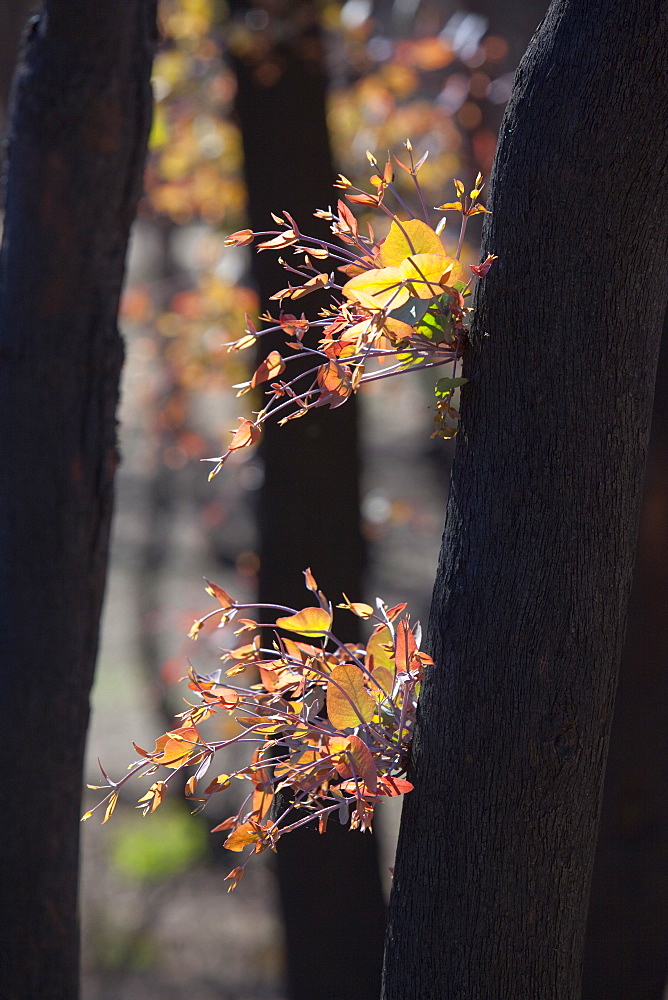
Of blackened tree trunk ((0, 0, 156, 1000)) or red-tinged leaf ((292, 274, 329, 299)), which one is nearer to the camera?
red-tinged leaf ((292, 274, 329, 299))

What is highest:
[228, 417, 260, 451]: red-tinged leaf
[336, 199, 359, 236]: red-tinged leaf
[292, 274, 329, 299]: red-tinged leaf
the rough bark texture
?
[336, 199, 359, 236]: red-tinged leaf

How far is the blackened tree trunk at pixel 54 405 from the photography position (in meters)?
1.75

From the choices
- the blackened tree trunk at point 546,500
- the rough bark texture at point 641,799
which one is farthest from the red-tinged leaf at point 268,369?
the rough bark texture at point 641,799

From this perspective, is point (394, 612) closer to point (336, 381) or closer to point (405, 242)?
point (336, 381)

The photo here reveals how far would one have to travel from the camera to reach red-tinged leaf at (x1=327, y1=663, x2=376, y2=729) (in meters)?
0.98

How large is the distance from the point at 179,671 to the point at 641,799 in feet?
9.98

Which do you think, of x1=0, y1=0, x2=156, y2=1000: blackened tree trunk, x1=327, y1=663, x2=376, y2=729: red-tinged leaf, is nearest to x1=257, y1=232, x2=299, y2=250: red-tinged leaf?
x1=327, y1=663, x2=376, y2=729: red-tinged leaf

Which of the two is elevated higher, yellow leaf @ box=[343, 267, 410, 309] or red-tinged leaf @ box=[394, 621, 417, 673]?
yellow leaf @ box=[343, 267, 410, 309]

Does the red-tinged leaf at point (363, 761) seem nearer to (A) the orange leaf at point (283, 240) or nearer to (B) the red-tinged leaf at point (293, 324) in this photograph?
(B) the red-tinged leaf at point (293, 324)

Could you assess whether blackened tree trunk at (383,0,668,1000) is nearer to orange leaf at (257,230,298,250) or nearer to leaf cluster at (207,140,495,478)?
leaf cluster at (207,140,495,478)

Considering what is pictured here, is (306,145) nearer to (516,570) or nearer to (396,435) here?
(516,570)

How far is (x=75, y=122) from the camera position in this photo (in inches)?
69.4

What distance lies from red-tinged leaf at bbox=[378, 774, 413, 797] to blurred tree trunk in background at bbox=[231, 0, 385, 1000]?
6.34 feet

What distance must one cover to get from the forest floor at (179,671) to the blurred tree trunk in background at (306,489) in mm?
497
